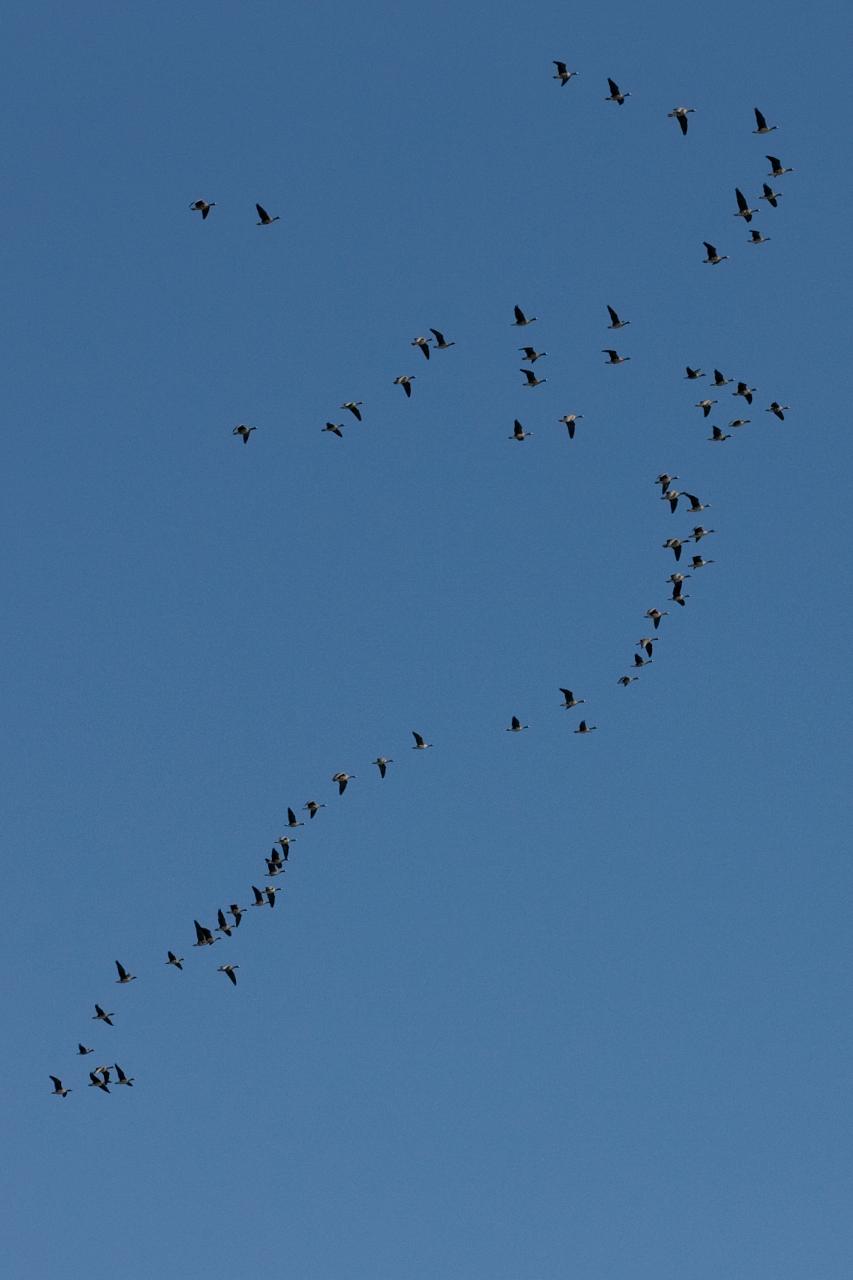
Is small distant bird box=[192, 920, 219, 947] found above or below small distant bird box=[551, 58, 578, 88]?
below

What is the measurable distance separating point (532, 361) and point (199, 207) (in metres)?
18.1

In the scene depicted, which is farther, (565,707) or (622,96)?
(565,707)

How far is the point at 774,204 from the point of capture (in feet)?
496

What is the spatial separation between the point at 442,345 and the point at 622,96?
1507 centimetres

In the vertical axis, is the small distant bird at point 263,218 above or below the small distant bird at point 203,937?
above

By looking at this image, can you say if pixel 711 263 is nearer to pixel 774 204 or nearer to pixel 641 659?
pixel 774 204

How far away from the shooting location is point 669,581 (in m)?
157

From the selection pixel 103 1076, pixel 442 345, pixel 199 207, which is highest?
pixel 199 207

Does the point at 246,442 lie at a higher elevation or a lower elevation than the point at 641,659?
higher

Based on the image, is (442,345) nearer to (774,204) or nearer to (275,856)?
(774,204)

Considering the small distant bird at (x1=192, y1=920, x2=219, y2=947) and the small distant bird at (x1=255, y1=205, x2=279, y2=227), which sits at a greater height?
the small distant bird at (x1=255, y1=205, x2=279, y2=227)

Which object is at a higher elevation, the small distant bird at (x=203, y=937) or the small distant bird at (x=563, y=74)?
the small distant bird at (x=563, y=74)

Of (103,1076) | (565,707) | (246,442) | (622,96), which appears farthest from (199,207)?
(103,1076)

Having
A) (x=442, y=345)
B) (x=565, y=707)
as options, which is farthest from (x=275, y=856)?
(x=442, y=345)
